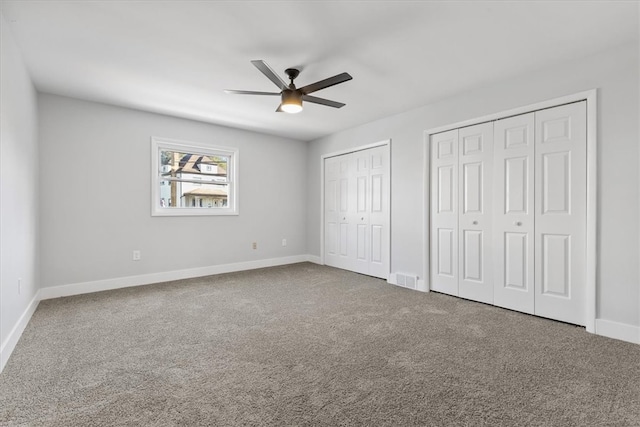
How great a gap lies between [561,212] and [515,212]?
39 cm

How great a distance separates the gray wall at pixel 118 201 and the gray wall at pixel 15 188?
0.34 m

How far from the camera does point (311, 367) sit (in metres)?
2.07

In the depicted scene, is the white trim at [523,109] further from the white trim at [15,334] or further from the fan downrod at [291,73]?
the white trim at [15,334]

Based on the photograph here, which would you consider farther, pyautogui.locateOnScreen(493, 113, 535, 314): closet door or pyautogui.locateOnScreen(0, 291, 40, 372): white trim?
pyautogui.locateOnScreen(493, 113, 535, 314): closet door

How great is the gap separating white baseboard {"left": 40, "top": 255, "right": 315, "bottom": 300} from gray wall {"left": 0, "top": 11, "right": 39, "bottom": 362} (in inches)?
15.1

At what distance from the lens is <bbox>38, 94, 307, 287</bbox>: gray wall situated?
373 cm

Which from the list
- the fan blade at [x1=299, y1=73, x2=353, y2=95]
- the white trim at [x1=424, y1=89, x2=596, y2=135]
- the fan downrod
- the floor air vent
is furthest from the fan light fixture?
the floor air vent

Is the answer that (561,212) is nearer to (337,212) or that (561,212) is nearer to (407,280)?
(407,280)

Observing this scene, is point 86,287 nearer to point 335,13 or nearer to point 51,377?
point 51,377

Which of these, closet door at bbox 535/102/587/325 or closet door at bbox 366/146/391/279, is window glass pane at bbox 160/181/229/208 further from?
closet door at bbox 535/102/587/325

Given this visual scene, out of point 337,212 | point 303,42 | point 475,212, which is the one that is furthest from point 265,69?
point 337,212

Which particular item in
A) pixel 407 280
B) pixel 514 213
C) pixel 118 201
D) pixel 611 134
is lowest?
pixel 407 280

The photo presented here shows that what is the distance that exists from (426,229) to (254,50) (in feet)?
9.46

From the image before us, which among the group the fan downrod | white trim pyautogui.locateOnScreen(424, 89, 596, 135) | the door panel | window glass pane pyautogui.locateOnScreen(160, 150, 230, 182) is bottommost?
the door panel
